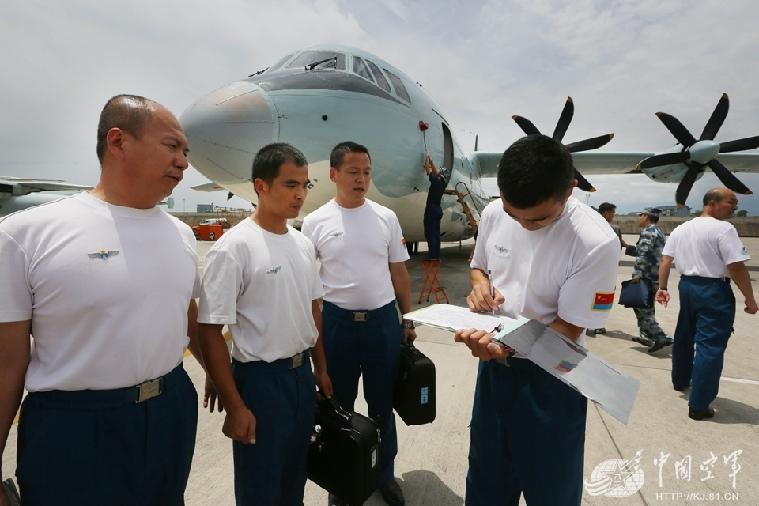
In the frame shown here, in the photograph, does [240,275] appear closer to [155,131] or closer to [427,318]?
[155,131]

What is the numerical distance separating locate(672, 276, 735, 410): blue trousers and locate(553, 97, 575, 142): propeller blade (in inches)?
411

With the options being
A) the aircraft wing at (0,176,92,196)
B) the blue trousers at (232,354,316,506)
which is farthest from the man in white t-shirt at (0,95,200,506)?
the aircraft wing at (0,176,92,196)

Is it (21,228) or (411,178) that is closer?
(21,228)

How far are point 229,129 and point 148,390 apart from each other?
15.9 ft

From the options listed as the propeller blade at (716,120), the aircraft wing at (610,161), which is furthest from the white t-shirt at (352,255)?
the propeller blade at (716,120)

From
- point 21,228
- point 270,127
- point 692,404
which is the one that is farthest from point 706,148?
point 21,228

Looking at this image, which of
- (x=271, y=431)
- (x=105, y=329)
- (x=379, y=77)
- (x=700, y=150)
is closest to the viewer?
(x=105, y=329)

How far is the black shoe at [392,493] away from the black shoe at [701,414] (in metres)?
3.24

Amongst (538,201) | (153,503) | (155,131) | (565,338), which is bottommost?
(153,503)

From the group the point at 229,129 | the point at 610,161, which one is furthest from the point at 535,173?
the point at 610,161

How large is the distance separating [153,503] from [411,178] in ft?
23.4

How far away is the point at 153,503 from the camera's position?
5.31 feet

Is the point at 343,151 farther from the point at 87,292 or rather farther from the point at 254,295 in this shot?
the point at 87,292

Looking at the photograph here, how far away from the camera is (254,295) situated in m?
2.02
